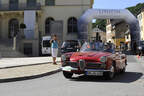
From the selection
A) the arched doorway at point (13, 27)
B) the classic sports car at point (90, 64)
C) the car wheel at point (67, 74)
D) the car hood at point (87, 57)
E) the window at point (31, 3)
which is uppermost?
the window at point (31, 3)

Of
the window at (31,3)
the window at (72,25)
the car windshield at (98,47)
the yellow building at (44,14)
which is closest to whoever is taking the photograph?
the car windshield at (98,47)

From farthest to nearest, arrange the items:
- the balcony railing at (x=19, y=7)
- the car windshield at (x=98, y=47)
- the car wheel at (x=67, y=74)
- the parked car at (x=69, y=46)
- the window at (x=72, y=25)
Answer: the window at (x=72, y=25) < the balcony railing at (x=19, y=7) < the parked car at (x=69, y=46) < the car windshield at (x=98, y=47) < the car wheel at (x=67, y=74)

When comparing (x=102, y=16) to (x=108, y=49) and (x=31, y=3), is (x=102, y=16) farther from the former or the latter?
(x=108, y=49)

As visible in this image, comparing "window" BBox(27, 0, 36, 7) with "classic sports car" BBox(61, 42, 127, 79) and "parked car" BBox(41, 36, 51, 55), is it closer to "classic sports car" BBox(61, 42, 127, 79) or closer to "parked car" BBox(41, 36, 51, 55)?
"parked car" BBox(41, 36, 51, 55)

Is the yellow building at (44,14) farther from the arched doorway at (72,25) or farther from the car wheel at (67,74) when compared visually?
the car wheel at (67,74)

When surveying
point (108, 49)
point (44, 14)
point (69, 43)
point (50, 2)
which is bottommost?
point (108, 49)

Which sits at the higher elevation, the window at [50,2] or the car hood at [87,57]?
the window at [50,2]

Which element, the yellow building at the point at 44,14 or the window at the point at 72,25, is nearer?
the yellow building at the point at 44,14

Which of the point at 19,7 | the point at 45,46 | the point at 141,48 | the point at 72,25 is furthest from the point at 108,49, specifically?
the point at 19,7

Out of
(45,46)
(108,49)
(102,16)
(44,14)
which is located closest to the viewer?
(108,49)

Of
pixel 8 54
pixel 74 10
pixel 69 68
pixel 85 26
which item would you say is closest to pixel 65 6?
pixel 74 10

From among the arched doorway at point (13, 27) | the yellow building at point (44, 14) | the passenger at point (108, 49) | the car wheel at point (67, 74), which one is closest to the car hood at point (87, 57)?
the car wheel at point (67, 74)

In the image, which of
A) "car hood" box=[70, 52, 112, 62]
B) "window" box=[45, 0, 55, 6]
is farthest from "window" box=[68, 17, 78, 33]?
"car hood" box=[70, 52, 112, 62]

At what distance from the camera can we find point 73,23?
36625 millimetres
